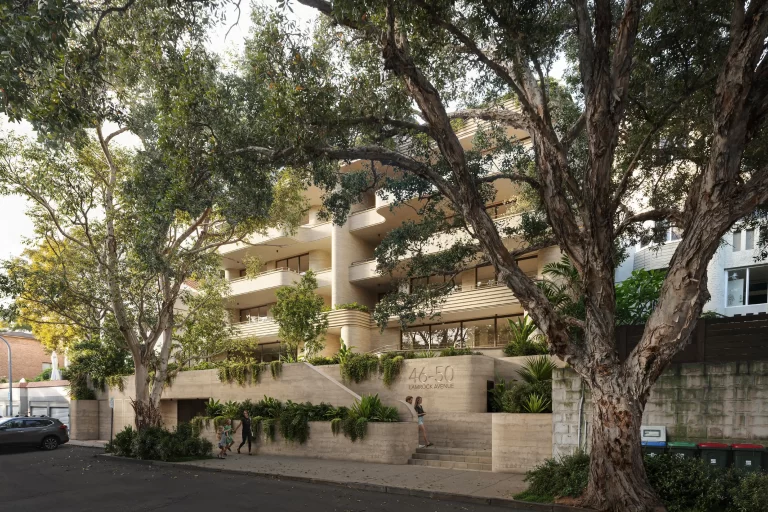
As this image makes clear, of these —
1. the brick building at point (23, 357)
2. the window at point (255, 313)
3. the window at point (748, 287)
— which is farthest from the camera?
the brick building at point (23, 357)

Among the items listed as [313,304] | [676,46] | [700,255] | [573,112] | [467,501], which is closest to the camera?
[700,255]

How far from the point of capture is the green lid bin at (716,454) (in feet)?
33.9

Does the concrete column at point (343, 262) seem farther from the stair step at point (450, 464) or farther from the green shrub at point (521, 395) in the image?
the green shrub at point (521, 395)

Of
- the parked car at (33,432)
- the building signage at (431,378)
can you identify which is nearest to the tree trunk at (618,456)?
the building signage at (431,378)

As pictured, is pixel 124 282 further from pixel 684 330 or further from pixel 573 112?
pixel 684 330

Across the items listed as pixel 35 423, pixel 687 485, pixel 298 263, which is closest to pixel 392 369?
pixel 687 485

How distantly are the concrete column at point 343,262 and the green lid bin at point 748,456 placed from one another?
20.9 metres

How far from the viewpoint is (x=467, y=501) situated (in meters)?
11.3

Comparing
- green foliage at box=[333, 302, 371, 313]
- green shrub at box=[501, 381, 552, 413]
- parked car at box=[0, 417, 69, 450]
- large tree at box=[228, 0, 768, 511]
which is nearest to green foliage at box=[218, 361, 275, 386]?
green foliage at box=[333, 302, 371, 313]

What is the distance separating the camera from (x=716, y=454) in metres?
10.4

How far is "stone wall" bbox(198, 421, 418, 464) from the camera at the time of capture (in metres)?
16.5

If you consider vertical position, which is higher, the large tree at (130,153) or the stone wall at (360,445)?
the large tree at (130,153)

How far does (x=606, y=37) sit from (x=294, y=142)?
5975mm

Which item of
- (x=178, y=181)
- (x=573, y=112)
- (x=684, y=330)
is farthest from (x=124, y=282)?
(x=684, y=330)
